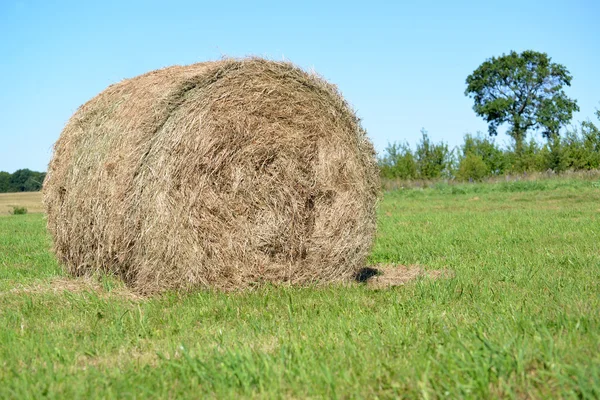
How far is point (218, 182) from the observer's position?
666 cm

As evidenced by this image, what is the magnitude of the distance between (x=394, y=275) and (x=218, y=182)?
101 inches

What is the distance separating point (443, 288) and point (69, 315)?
137 inches

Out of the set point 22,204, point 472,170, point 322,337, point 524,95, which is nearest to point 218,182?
point 322,337

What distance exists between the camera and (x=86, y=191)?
6.99 m

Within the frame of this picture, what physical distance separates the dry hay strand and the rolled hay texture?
0.34 meters

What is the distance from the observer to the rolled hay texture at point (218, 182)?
645 cm

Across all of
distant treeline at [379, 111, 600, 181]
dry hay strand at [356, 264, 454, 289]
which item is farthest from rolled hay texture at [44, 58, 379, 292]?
distant treeline at [379, 111, 600, 181]

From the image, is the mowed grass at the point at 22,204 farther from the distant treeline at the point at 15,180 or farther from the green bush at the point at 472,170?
the distant treeline at the point at 15,180

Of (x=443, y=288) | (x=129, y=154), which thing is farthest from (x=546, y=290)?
(x=129, y=154)

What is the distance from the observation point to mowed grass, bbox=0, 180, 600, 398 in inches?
134

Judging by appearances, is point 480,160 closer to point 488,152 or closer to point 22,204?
point 488,152

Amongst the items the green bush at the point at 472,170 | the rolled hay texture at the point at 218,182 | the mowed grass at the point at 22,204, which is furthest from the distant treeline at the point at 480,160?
the rolled hay texture at the point at 218,182

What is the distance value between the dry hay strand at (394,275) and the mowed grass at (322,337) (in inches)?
9.7

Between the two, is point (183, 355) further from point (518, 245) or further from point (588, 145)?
point (588, 145)
